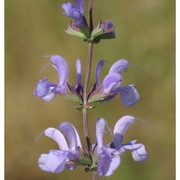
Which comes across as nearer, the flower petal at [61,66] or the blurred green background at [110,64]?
the flower petal at [61,66]

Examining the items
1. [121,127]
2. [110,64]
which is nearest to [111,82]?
[121,127]

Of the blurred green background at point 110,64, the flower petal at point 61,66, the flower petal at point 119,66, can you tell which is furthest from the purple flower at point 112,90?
the blurred green background at point 110,64

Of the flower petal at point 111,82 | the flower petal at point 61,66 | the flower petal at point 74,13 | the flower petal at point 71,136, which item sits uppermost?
the flower petal at point 74,13

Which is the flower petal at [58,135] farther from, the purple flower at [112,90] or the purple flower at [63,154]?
the purple flower at [112,90]

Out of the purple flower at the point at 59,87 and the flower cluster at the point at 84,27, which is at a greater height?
the flower cluster at the point at 84,27

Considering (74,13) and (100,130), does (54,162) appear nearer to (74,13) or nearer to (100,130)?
(100,130)

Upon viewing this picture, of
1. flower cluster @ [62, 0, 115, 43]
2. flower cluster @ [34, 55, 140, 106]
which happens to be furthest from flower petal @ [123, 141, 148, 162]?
Answer: flower cluster @ [62, 0, 115, 43]
